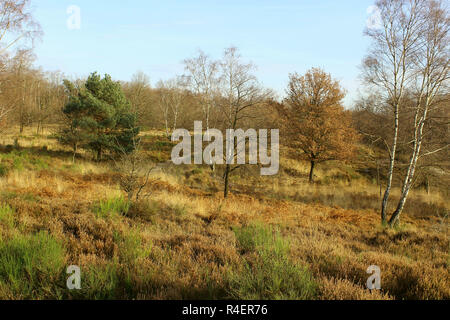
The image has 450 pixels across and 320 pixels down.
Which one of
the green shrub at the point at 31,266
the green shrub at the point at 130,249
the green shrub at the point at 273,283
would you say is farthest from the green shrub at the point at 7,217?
the green shrub at the point at 273,283

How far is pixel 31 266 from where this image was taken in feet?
10.2

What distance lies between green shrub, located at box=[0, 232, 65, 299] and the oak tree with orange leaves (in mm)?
18317

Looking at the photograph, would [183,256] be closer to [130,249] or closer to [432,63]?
[130,249]

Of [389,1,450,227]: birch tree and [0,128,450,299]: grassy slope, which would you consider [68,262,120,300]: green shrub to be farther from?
[389,1,450,227]: birch tree

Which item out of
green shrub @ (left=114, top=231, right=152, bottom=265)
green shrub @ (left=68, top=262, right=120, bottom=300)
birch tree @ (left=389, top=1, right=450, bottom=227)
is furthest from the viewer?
birch tree @ (left=389, top=1, right=450, bottom=227)

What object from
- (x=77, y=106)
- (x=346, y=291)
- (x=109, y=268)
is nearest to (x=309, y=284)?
(x=346, y=291)

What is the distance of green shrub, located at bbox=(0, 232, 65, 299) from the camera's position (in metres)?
2.79

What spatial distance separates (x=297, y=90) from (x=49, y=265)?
70.2 ft

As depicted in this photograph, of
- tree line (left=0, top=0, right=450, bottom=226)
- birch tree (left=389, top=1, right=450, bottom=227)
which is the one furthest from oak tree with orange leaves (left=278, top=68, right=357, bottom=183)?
birch tree (left=389, top=1, right=450, bottom=227)

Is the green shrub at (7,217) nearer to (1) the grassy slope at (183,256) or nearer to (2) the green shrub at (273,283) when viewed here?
(1) the grassy slope at (183,256)

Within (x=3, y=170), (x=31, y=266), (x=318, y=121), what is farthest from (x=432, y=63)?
(x=3, y=170)

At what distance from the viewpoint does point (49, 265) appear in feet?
10.2

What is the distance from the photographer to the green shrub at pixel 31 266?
2.79m

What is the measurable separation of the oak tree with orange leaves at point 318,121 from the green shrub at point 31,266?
721 inches
